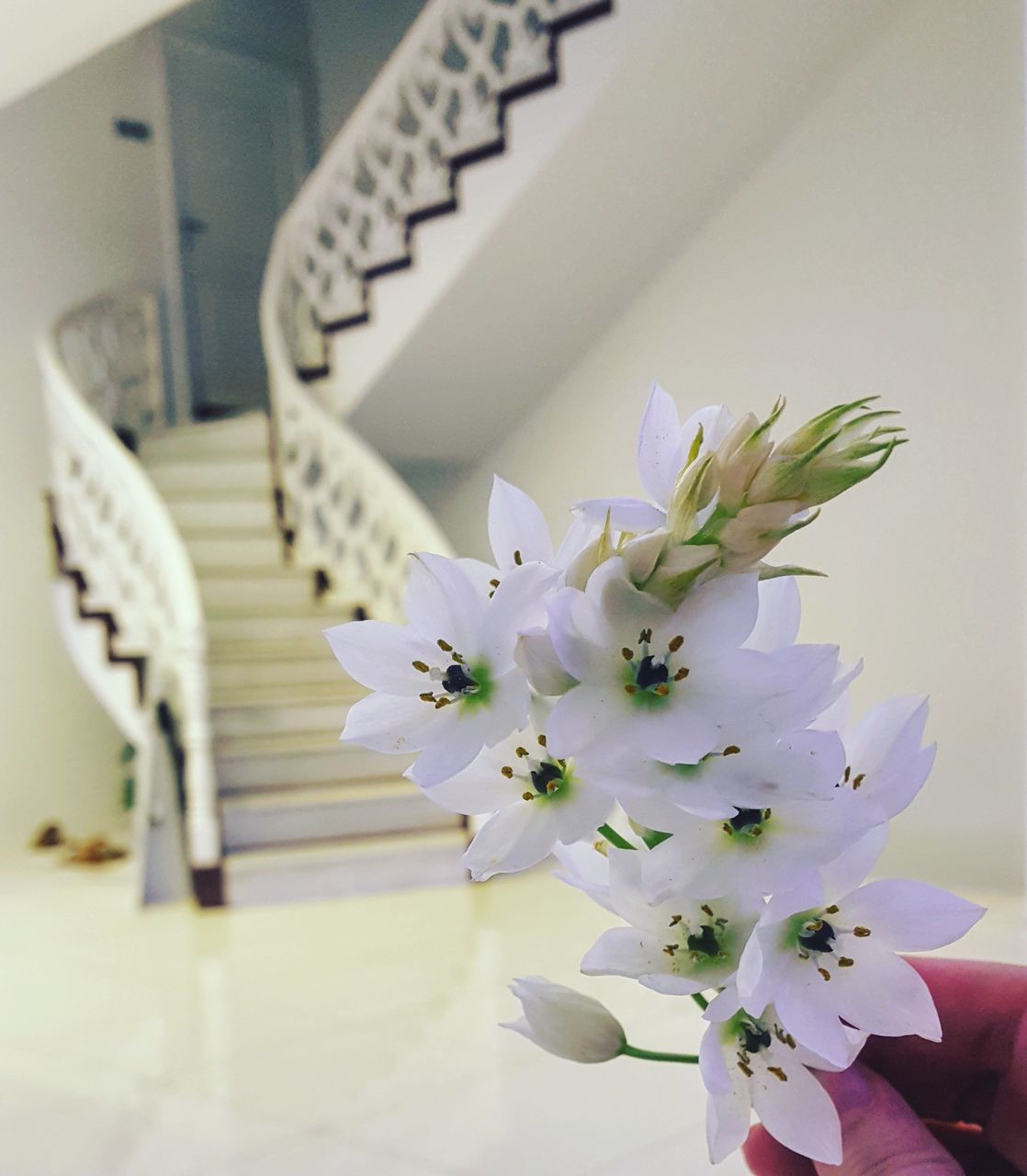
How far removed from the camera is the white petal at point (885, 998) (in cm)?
44

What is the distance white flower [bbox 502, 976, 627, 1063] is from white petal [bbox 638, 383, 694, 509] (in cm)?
21

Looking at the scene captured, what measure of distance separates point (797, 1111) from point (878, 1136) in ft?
0.38

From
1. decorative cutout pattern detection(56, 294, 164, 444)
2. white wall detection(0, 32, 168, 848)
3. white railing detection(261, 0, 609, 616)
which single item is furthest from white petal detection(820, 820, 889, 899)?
decorative cutout pattern detection(56, 294, 164, 444)

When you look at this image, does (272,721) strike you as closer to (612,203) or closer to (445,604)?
(612,203)

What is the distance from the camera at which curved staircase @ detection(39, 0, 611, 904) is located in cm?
418

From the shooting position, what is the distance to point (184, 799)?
456 centimetres

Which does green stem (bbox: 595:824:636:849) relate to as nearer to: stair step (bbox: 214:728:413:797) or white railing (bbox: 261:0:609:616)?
stair step (bbox: 214:728:413:797)

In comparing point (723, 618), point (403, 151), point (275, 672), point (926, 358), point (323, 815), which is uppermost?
point (403, 151)

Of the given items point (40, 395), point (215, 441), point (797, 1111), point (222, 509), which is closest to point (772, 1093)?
point (797, 1111)

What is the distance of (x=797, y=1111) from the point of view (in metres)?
0.45

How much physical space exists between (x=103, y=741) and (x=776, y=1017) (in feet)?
20.2

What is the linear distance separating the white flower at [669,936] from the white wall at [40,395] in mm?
5857

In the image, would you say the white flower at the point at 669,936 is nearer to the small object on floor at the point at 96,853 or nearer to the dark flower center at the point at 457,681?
the dark flower center at the point at 457,681

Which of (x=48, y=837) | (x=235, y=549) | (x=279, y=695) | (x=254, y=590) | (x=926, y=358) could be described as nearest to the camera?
(x=926, y=358)
